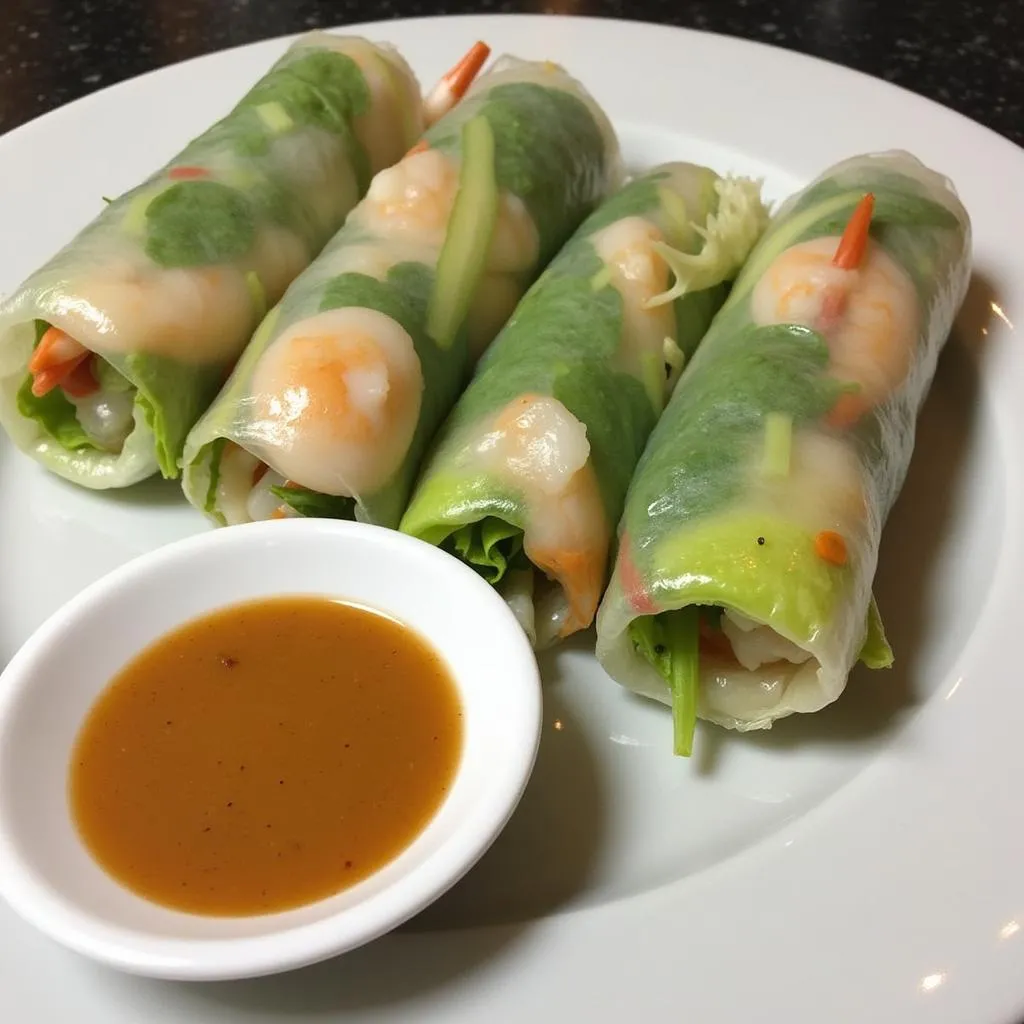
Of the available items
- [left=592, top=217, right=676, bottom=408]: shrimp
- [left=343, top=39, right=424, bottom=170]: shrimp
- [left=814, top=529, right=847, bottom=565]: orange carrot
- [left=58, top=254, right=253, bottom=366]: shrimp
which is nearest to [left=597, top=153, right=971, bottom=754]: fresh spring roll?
[left=814, top=529, right=847, bottom=565]: orange carrot

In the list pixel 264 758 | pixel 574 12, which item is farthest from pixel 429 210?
pixel 574 12

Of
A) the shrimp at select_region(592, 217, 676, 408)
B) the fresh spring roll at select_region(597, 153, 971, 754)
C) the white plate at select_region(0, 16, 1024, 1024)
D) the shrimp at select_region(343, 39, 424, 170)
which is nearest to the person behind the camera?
the white plate at select_region(0, 16, 1024, 1024)

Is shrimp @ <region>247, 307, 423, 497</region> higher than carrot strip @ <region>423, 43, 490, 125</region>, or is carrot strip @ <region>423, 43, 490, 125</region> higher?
carrot strip @ <region>423, 43, 490, 125</region>

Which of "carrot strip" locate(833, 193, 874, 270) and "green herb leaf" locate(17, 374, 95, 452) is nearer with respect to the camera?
"carrot strip" locate(833, 193, 874, 270)

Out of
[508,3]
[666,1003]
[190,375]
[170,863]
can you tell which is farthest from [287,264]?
[508,3]

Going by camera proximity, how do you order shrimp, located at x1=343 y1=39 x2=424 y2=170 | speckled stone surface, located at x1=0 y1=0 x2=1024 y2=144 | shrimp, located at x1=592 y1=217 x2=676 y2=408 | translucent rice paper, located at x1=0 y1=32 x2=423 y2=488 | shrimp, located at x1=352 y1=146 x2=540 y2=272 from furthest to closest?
1. speckled stone surface, located at x1=0 y1=0 x2=1024 y2=144
2. shrimp, located at x1=343 y1=39 x2=424 y2=170
3. shrimp, located at x1=352 y1=146 x2=540 y2=272
4. shrimp, located at x1=592 y1=217 x2=676 y2=408
5. translucent rice paper, located at x1=0 y1=32 x2=423 y2=488

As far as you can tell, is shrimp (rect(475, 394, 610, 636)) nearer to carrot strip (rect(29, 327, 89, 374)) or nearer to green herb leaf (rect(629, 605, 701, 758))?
green herb leaf (rect(629, 605, 701, 758))

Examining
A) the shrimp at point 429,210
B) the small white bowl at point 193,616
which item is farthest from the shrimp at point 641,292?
the small white bowl at point 193,616
